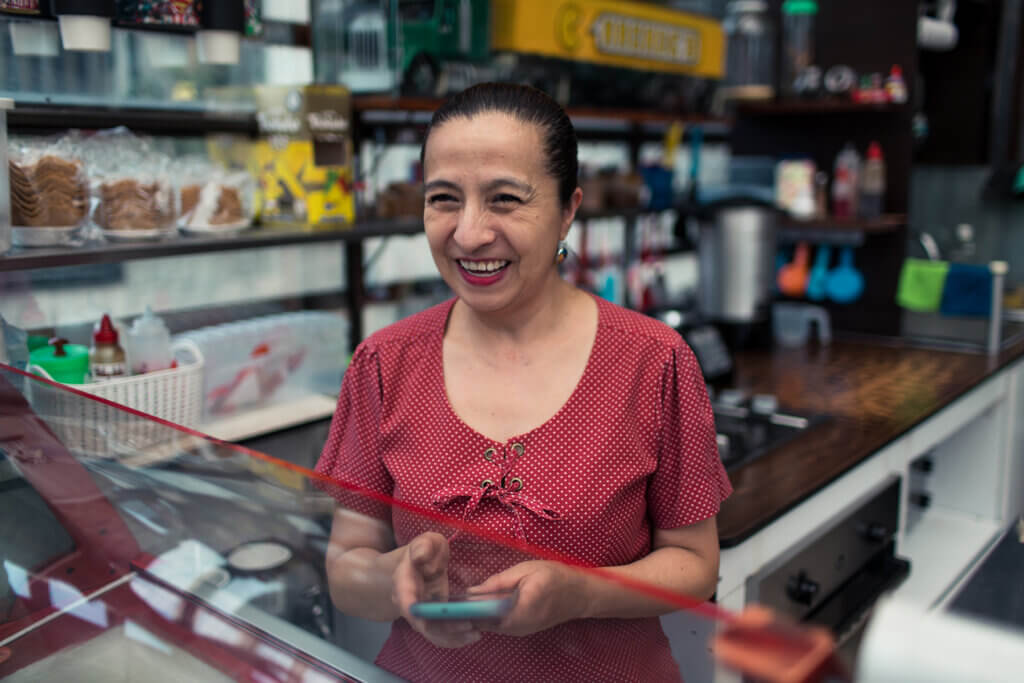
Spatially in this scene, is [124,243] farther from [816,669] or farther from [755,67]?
[755,67]

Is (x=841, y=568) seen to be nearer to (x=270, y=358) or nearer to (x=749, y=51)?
(x=270, y=358)

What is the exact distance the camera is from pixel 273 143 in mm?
2137

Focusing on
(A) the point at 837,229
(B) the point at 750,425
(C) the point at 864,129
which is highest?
(C) the point at 864,129

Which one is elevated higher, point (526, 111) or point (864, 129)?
point (864, 129)

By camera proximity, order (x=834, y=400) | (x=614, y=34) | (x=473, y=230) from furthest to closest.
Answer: (x=614, y=34) < (x=834, y=400) < (x=473, y=230)

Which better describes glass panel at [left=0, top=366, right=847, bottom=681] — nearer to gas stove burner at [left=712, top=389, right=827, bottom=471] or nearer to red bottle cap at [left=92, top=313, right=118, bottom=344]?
red bottle cap at [left=92, top=313, right=118, bottom=344]

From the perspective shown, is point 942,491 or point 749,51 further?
point 749,51

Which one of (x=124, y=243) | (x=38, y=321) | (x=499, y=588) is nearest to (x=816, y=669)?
(x=499, y=588)

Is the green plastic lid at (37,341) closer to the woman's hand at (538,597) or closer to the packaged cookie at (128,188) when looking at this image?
the packaged cookie at (128,188)

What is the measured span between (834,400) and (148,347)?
188cm

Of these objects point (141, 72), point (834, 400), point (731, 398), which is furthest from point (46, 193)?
point (834, 400)

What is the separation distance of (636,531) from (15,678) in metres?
0.82

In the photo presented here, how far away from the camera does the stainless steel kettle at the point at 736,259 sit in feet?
10.3

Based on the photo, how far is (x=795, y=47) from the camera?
11.4ft
